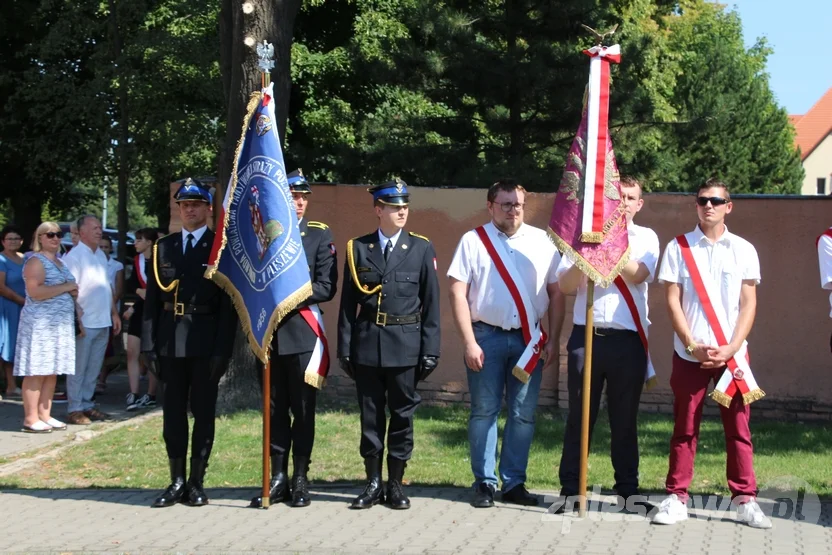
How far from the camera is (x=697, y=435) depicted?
6.44 metres

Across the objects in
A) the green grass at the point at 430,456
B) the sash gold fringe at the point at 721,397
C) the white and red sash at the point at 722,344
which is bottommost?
the green grass at the point at 430,456

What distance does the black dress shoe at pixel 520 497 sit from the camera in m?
6.96

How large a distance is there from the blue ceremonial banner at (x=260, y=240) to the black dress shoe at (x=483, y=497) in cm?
161

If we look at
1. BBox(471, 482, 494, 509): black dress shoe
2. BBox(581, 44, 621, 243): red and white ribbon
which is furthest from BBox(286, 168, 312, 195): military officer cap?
BBox(471, 482, 494, 509): black dress shoe

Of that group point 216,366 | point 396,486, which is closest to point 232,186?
point 216,366

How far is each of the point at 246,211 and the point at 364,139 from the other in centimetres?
1014

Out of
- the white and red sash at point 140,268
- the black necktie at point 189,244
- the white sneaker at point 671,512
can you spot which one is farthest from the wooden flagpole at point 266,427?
the white and red sash at point 140,268

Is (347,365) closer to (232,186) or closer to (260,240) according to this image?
(260,240)

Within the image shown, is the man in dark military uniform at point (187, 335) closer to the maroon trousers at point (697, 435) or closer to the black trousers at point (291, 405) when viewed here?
the black trousers at point (291, 405)

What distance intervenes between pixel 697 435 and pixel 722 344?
21.9 inches

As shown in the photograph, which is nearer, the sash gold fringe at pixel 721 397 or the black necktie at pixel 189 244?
the sash gold fringe at pixel 721 397

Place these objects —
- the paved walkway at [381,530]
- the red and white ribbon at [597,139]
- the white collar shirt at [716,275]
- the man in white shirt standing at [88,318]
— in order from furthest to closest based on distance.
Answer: the man in white shirt standing at [88,318], the red and white ribbon at [597,139], the white collar shirt at [716,275], the paved walkway at [381,530]

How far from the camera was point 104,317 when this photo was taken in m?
10.9

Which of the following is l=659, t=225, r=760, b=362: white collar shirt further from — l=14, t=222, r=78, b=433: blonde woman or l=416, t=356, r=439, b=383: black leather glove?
l=14, t=222, r=78, b=433: blonde woman
